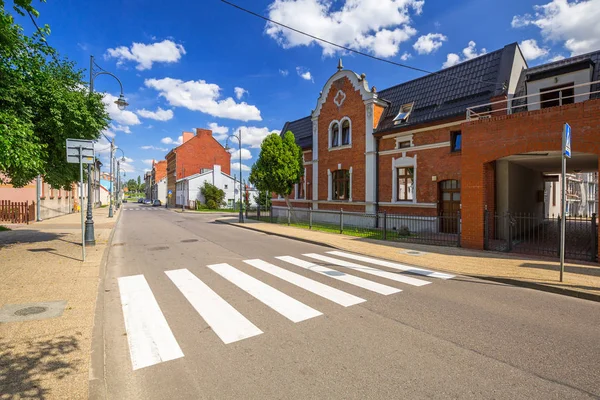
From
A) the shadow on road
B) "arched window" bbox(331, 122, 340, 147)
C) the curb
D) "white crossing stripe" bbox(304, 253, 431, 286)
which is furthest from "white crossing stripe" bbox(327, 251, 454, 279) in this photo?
"arched window" bbox(331, 122, 340, 147)

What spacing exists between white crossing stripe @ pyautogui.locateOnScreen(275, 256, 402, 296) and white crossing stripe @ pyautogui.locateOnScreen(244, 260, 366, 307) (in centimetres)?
66

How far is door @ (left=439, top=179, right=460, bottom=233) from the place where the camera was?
620 inches

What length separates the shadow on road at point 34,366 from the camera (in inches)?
113

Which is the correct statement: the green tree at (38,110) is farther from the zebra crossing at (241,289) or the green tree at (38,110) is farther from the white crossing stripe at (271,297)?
the white crossing stripe at (271,297)

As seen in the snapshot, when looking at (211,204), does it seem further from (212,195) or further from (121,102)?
(121,102)

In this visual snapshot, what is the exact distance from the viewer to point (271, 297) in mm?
5895

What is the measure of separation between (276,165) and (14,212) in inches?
683

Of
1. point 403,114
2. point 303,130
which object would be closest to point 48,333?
point 403,114

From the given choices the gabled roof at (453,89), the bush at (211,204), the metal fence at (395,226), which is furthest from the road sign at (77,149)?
the bush at (211,204)

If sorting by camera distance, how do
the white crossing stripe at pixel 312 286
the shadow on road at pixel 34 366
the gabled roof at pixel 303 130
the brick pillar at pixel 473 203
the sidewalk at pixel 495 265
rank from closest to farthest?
the shadow on road at pixel 34 366
the white crossing stripe at pixel 312 286
the sidewalk at pixel 495 265
the brick pillar at pixel 473 203
the gabled roof at pixel 303 130

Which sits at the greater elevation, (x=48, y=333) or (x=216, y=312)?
(x=48, y=333)

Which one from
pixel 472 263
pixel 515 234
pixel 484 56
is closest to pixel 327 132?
pixel 484 56

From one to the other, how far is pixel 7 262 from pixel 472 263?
509 inches

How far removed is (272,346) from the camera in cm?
398
